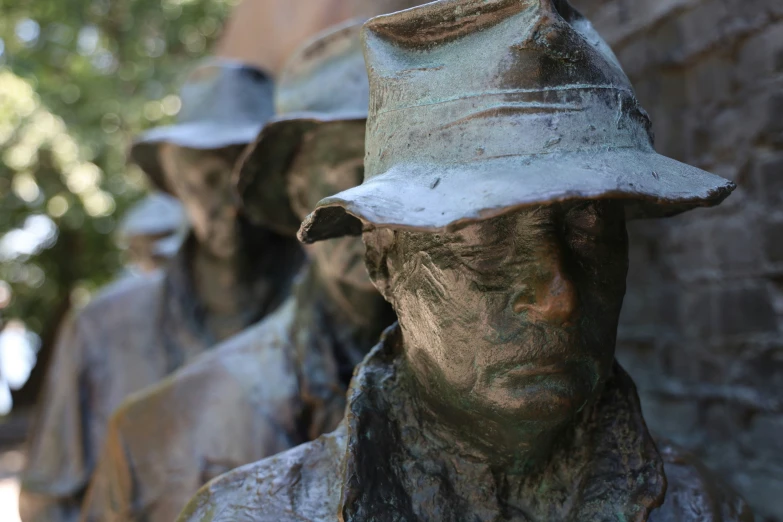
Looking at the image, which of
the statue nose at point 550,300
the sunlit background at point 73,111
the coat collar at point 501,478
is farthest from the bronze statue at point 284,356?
the sunlit background at point 73,111

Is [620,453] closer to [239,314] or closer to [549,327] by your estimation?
[549,327]

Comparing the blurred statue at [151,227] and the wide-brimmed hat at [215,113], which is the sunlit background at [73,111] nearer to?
the blurred statue at [151,227]

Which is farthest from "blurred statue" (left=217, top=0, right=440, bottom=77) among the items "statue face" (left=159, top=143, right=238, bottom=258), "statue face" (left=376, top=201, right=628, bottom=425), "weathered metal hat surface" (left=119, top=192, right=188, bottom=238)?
"statue face" (left=376, top=201, right=628, bottom=425)

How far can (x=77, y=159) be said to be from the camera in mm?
8742

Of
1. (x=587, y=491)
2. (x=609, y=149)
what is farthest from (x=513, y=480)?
(x=609, y=149)

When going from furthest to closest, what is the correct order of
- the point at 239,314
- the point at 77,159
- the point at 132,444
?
the point at 77,159 → the point at 239,314 → the point at 132,444

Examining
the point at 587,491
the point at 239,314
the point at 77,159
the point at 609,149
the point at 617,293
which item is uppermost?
the point at 609,149

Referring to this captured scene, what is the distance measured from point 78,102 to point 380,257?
8.44 metres

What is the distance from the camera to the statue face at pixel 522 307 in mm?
1294

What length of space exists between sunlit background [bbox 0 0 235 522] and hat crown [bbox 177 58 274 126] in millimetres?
5499

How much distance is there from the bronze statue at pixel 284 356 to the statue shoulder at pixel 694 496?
3.23 feet

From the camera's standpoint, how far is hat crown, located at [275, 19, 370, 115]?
2.32 m

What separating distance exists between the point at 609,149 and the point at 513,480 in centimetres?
64

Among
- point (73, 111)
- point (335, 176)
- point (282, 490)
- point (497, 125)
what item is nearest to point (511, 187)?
point (497, 125)
